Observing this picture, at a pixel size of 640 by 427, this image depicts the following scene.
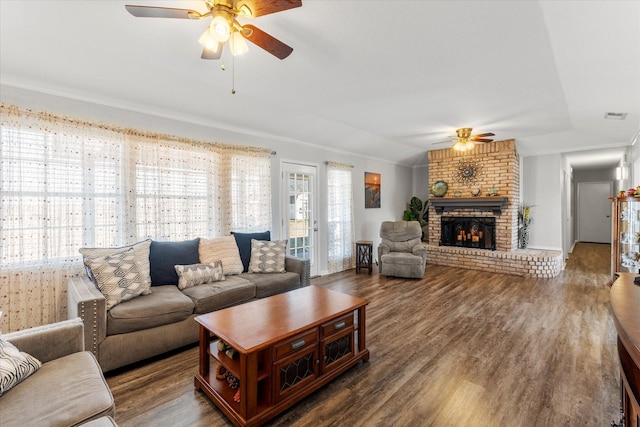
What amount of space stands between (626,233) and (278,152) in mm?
4884

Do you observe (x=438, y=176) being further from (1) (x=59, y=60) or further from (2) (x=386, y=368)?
(1) (x=59, y=60)

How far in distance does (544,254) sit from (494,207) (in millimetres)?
1199

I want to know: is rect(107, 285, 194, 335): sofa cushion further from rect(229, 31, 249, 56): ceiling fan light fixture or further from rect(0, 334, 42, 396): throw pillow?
rect(229, 31, 249, 56): ceiling fan light fixture

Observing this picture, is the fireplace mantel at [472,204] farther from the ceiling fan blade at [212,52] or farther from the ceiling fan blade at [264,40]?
the ceiling fan blade at [212,52]

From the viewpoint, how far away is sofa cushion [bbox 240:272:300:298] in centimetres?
332

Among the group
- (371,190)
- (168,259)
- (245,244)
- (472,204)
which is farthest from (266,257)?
(472,204)

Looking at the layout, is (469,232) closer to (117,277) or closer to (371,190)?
(371,190)

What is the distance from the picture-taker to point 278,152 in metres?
4.69

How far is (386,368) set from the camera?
2.32m

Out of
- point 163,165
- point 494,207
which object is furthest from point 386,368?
point 494,207

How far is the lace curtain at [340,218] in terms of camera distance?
5.54 m

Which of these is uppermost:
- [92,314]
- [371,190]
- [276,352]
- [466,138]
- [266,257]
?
[466,138]

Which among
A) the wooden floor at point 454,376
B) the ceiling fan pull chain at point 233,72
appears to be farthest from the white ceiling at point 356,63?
the wooden floor at point 454,376

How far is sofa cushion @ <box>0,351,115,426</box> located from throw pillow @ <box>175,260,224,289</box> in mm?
1461
